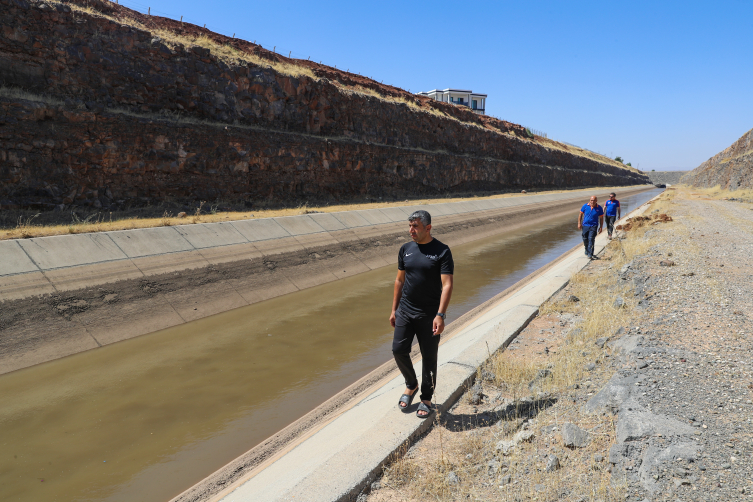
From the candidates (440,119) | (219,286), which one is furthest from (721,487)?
(440,119)

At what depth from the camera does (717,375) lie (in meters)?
4.61

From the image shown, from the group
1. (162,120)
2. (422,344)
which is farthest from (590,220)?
(162,120)

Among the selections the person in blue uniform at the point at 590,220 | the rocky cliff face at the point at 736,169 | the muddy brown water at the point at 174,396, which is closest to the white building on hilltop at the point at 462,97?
the rocky cliff face at the point at 736,169

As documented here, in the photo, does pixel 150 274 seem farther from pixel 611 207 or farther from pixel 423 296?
pixel 611 207

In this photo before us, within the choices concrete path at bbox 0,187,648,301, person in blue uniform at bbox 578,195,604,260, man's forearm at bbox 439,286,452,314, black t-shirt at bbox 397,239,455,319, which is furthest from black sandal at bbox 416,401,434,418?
person in blue uniform at bbox 578,195,604,260

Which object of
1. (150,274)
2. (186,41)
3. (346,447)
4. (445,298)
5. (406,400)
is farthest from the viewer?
(186,41)

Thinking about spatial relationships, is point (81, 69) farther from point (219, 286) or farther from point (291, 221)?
point (219, 286)

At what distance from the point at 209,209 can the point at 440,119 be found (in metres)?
34.6

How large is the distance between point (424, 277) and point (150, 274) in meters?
9.55

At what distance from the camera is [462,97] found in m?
96.3

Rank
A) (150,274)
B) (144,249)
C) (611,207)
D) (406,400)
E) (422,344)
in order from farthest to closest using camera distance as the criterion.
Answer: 1. (611,207)
2. (144,249)
3. (150,274)
4. (406,400)
5. (422,344)

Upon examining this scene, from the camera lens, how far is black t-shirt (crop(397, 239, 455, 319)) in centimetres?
468

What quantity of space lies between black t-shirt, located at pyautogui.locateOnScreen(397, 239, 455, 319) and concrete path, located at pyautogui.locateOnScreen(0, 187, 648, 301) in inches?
355

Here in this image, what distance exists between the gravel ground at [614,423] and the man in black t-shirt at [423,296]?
74cm
